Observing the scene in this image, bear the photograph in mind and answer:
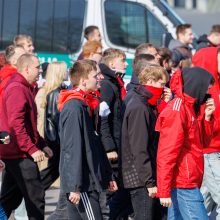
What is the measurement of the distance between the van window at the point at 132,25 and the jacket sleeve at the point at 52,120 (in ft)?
19.9

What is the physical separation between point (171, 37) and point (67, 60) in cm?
181

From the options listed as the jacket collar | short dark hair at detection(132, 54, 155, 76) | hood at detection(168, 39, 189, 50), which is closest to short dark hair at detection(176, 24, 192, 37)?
hood at detection(168, 39, 189, 50)

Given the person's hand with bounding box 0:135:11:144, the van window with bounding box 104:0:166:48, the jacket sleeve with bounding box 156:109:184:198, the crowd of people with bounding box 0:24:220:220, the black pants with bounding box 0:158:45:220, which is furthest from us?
the van window with bounding box 104:0:166:48

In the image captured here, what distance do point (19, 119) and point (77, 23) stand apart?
25.6 ft

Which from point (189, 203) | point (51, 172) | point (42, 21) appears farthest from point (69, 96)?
point (42, 21)

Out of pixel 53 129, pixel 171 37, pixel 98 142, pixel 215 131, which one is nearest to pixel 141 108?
pixel 98 142

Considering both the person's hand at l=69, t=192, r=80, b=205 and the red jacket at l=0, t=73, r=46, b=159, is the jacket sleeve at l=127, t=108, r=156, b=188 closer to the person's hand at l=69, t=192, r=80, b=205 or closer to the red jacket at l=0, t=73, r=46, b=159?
the person's hand at l=69, t=192, r=80, b=205

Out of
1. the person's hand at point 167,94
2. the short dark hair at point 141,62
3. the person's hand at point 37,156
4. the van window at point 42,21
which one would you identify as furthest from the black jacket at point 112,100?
the van window at point 42,21

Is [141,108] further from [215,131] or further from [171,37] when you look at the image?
[171,37]

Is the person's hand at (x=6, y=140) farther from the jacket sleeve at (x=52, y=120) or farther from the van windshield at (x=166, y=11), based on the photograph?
the van windshield at (x=166, y=11)

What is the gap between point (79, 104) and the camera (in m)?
8.06

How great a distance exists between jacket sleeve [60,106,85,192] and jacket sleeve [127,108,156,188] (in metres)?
0.53

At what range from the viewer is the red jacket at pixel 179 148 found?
25.1 ft

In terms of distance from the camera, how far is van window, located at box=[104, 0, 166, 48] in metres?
16.8
